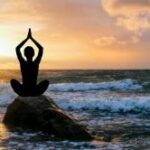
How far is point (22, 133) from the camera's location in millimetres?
13062

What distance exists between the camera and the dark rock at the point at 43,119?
12273 millimetres

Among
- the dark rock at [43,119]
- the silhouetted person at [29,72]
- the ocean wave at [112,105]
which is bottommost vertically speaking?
the ocean wave at [112,105]

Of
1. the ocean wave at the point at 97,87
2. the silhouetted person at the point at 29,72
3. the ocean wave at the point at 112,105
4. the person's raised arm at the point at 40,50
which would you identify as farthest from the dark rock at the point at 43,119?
the ocean wave at the point at 97,87

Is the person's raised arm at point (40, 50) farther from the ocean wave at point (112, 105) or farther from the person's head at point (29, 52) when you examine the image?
the ocean wave at point (112, 105)

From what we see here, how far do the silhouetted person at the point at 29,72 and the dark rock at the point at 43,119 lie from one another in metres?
0.45

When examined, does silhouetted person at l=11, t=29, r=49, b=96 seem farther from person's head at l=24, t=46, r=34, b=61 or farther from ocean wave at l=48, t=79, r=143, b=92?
ocean wave at l=48, t=79, r=143, b=92

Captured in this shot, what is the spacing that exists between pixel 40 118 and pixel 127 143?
104 inches

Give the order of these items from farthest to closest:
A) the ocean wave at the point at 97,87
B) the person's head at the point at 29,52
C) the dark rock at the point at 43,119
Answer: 1. the ocean wave at the point at 97,87
2. the person's head at the point at 29,52
3. the dark rock at the point at 43,119

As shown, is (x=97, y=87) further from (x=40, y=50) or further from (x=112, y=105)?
(x=40, y=50)

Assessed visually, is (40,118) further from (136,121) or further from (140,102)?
(140,102)

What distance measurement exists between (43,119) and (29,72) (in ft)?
5.59

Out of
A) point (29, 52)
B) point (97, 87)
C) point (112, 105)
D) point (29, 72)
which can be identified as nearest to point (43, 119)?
point (29, 72)

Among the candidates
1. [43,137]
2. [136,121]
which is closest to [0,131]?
[43,137]

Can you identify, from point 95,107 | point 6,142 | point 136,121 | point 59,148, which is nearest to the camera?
point 59,148
